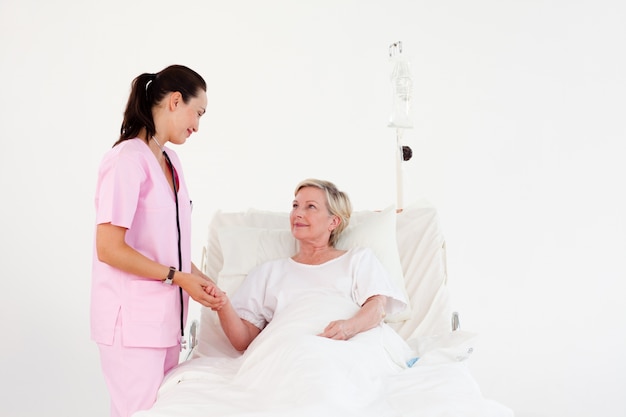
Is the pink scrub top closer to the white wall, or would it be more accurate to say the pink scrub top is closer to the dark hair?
the dark hair

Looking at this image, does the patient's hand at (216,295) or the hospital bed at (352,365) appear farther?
the patient's hand at (216,295)

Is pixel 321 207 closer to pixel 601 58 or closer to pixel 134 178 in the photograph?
pixel 134 178

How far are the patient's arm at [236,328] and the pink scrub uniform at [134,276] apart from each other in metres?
0.21

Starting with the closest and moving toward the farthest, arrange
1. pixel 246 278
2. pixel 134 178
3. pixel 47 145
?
pixel 134 178, pixel 246 278, pixel 47 145

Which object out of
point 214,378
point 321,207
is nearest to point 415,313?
point 321,207

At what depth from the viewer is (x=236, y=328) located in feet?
8.29

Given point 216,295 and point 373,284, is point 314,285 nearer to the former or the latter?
point 373,284

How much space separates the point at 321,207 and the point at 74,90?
5.80 ft

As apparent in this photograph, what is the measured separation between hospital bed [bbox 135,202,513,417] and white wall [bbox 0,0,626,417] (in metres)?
1.00

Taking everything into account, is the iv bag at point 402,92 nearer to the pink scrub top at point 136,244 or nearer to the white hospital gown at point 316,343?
the white hospital gown at point 316,343

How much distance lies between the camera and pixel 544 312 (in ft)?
13.4

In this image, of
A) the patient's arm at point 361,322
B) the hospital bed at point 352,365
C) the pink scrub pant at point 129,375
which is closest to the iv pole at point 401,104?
the hospital bed at point 352,365

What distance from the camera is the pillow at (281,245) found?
2.80m

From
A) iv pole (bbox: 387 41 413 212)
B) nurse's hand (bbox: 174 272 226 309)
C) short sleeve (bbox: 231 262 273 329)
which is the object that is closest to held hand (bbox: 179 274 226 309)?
nurse's hand (bbox: 174 272 226 309)
